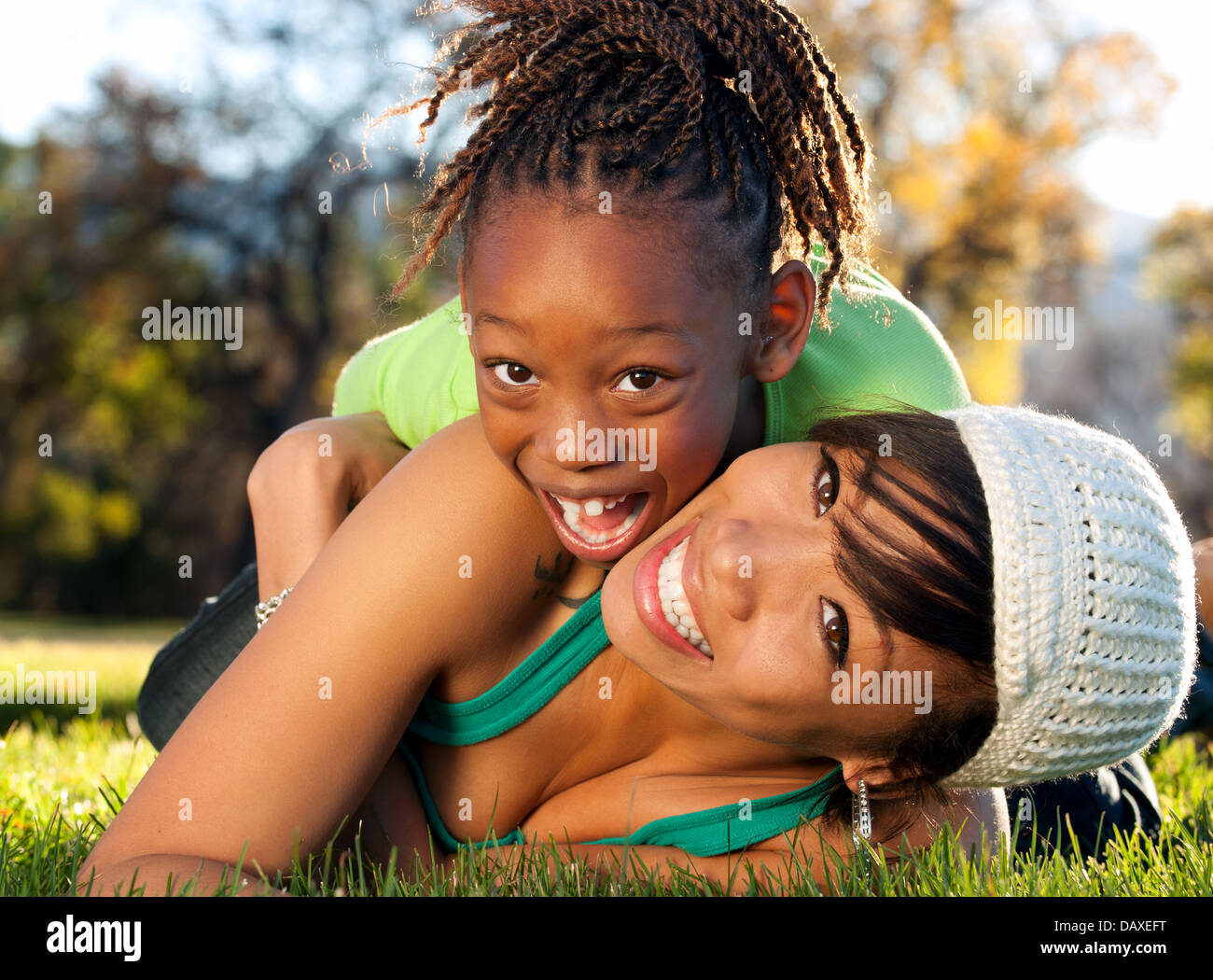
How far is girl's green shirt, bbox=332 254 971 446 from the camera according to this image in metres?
3.14

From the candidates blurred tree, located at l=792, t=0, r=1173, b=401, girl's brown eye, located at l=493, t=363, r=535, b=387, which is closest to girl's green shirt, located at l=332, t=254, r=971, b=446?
girl's brown eye, located at l=493, t=363, r=535, b=387

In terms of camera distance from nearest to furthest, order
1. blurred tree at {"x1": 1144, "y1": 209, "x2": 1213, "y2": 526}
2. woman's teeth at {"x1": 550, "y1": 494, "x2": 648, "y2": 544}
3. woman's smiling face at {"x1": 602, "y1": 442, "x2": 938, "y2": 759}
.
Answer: woman's smiling face at {"x1": 602, "y1": 442, "x2": 938, "y2": 759}
woman's teeth at {"x1": 550, "y1": 494, "x2": 648, "y2": 544}
blurred tree at {"x1": 1144, "y1": 209, "x2": 1213, "y2": 526}

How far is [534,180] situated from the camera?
259cm

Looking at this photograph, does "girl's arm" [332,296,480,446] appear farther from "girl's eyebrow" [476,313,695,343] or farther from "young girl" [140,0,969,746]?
"girl's eyebrow" [476,313,695,343]

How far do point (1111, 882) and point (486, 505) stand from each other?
1594mm

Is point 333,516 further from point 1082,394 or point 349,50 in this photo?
point 1082,394

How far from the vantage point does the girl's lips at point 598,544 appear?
8.89ft

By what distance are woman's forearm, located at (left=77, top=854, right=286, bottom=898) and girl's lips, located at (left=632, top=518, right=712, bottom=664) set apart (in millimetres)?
908

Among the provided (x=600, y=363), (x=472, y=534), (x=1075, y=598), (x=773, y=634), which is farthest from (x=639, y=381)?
(x=1075, y=598)

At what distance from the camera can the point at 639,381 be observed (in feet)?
8.41

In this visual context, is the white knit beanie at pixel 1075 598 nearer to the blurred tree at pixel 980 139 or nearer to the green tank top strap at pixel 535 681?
the green tank top strap at pixel 535 681

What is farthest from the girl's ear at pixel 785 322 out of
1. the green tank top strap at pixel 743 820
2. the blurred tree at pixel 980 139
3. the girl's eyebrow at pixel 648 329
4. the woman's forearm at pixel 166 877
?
the blurred tree at pixel 980 139

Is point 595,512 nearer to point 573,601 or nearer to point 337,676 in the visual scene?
point 573,601
